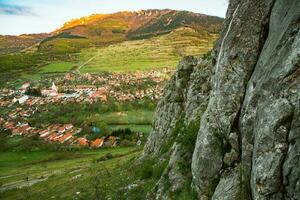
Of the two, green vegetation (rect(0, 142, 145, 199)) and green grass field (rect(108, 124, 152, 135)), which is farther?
green grass field (rect(108, 124, 152, 135))

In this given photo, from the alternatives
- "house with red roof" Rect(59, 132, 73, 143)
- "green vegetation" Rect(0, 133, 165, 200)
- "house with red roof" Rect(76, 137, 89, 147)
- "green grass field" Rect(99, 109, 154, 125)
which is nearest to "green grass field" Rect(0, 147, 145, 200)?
"green vegetation" Rect(0, 133, 165, 200)

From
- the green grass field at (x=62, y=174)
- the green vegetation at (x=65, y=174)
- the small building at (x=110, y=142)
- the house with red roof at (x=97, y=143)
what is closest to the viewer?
the green vegetation at (x=65, y=174)

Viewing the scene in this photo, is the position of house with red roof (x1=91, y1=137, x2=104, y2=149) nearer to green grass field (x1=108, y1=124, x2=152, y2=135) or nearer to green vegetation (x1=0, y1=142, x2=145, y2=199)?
green vegetation (x1=0, y1=142, x2=145, y2=199)

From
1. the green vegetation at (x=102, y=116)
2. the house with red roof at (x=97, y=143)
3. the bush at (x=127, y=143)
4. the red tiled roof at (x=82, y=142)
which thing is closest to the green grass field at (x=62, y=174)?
the bush at (x=127, y=143)

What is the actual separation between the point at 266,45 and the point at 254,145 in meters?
4.48

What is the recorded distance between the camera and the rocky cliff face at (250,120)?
12.9 m

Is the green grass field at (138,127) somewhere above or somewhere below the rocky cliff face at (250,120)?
below

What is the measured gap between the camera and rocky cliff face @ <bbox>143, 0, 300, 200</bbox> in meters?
12.9

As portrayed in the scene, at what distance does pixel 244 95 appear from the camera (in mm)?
17406

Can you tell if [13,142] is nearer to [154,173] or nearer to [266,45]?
[154,173]

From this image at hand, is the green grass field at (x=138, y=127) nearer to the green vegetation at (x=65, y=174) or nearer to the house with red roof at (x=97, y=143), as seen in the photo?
the house with red roof at (x=97, y=143)

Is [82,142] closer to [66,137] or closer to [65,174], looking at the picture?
[66,137]

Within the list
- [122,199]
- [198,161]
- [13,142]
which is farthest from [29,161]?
[198,161]

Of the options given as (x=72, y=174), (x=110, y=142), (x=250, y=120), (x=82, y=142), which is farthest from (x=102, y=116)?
(x=250, y=120)
